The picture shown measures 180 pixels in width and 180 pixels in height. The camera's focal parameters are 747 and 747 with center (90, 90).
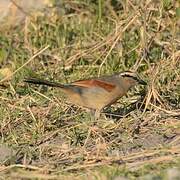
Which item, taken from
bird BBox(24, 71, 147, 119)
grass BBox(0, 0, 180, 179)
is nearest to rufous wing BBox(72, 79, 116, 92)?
bird BBox(24, 71, 147, 119)

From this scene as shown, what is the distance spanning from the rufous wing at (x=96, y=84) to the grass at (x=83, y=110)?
0.83ft

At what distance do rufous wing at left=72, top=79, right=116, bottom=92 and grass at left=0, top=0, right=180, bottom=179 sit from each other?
0.25 m

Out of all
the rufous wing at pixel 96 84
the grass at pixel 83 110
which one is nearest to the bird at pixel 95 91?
the rufous wing at pixel 96 84

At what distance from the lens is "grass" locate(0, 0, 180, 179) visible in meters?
5.09

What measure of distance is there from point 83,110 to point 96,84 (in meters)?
0.43

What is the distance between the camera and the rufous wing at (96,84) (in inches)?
238

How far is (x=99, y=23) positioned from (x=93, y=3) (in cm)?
55

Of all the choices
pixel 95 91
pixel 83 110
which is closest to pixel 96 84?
pixel 95 91

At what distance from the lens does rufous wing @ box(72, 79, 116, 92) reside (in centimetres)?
604

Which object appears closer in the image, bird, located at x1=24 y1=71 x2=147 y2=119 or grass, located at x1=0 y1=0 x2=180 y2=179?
grass, located at x1=0 y1=0 x2=180 y2=179

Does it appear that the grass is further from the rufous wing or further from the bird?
the rufous wing

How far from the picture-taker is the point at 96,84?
6.06m

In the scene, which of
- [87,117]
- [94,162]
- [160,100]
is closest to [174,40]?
[160,100]

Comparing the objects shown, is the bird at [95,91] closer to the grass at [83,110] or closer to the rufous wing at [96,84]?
the rufous wing at [96,84]
